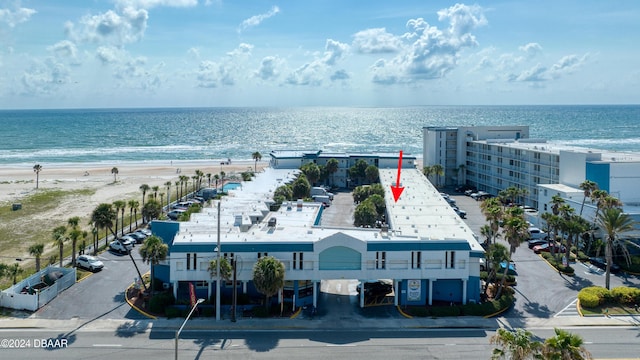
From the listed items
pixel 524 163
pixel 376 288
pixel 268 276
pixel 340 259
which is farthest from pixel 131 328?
pixel 524 163

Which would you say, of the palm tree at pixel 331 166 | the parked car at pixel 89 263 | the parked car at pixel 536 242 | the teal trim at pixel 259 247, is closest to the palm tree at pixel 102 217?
the parked car at pixel 89 263

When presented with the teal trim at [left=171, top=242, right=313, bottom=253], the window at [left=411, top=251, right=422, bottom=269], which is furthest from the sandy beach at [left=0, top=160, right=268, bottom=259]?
the window at [left=411, top=251, right=422, bottom=269]

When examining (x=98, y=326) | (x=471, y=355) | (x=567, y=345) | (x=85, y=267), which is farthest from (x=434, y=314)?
(x=85, y=267)

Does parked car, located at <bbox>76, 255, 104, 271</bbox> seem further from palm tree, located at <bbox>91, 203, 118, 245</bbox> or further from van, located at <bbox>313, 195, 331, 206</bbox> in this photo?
van, located at <bbox>313, 195, 331, 206</bbox>

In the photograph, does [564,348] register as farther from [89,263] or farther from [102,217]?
[89,263]

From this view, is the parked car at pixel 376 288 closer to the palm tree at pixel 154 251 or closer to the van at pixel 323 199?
the palm tree at pixel 154 251

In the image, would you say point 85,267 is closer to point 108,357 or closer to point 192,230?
point 192,230
